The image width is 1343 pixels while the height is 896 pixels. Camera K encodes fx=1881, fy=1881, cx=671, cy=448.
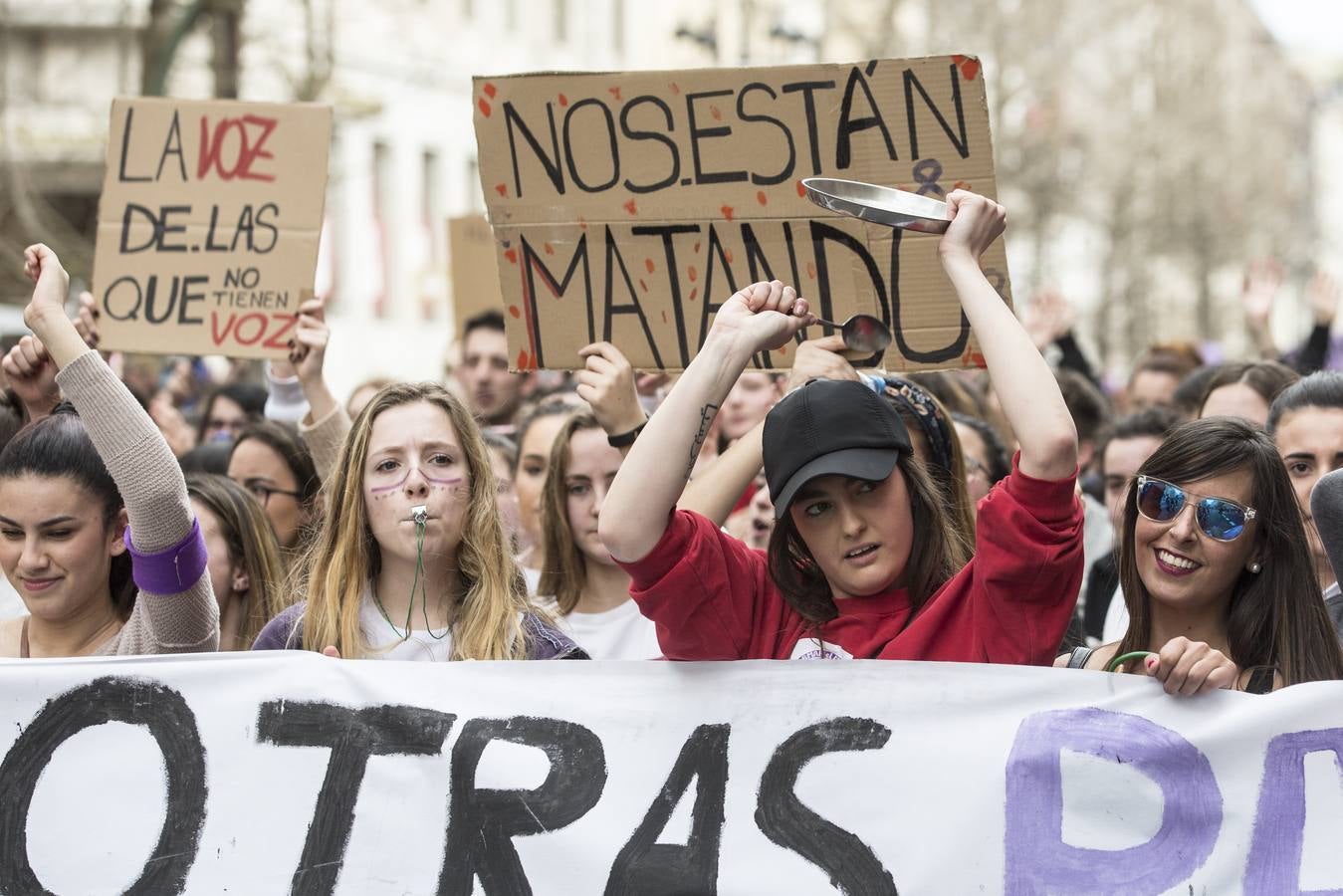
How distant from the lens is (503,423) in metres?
7.76

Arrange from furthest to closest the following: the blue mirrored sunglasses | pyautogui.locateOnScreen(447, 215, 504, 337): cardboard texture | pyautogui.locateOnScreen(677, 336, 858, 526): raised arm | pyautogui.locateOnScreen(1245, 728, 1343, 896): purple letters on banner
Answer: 1. pyautogui.locateOnScreen(447, 215, 504, 337): cardboard texture
2. pyautogui.locateOnScreen(677, 336, 858, 526): raised arm
3. the blue mirrored sunglasses
4. pyautogui.locateOnScreen(1245, 728, 1343, 896): purple letters on banner

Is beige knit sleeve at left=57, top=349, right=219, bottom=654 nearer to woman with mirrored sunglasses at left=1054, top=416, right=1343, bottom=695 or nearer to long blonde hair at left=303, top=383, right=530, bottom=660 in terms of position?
long blonde hair at left=303, top=383, right=530, bottom=660

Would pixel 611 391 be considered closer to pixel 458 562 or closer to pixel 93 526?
pixel 458 562

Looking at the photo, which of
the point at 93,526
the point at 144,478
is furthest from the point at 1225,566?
the point at 93,526

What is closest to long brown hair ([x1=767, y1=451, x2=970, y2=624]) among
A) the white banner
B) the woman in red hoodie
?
the woman in red hoodie

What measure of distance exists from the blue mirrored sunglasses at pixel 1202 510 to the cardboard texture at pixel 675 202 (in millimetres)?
755

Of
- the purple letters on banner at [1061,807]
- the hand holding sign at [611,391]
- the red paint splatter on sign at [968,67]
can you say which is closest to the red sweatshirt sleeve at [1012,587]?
the purple letters on banner at [1061,807]

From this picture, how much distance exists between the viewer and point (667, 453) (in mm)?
3234

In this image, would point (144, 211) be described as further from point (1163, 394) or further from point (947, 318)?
point (1163, 394)

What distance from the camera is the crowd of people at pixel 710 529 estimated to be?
326 centimetres

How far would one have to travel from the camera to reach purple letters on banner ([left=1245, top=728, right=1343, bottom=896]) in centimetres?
322

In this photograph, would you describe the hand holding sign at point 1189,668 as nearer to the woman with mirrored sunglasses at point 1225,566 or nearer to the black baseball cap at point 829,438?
the woman with mirrored sunglasses at point 1225,566

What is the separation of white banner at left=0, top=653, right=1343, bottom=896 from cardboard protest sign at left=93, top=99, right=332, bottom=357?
1.84 metres

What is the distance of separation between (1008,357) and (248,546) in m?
2.15
